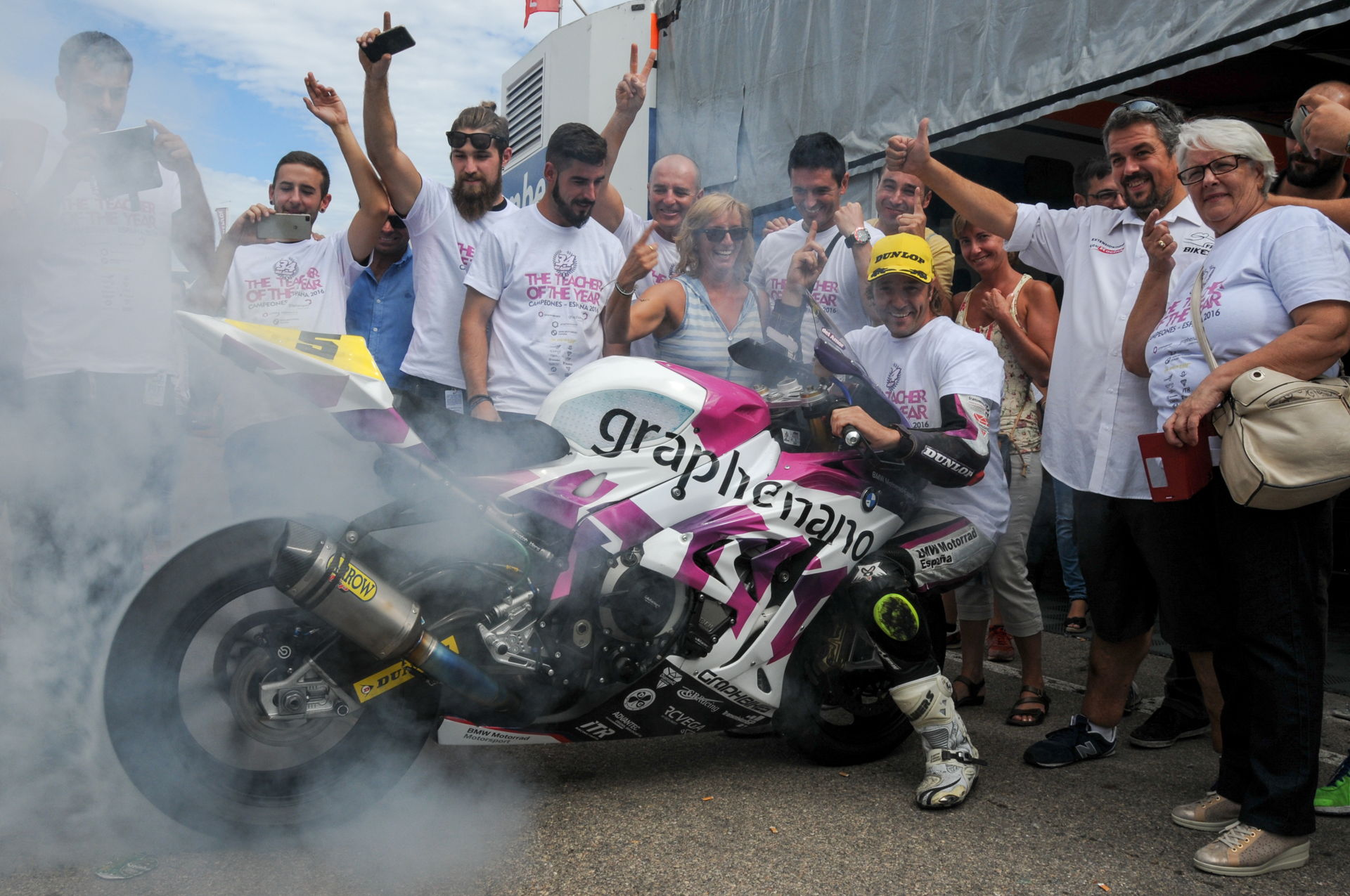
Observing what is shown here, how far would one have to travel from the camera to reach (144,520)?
8.54 feet

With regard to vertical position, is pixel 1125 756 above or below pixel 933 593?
below

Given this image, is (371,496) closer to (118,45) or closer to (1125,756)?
(118,45)

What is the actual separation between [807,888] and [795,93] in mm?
5245

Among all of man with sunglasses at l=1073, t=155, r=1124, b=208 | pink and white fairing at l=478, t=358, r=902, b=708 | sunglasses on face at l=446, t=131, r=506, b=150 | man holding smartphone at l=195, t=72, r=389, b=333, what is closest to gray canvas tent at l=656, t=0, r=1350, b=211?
man with sunglasses at l=1073, t=155, r=1124, b=208

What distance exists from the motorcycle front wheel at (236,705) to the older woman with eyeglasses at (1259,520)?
6.80 ft

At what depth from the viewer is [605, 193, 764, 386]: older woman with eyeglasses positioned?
140 inches

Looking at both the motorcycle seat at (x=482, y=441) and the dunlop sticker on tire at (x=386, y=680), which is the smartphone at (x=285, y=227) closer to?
the motorcycle seat at (x=482, y=441)

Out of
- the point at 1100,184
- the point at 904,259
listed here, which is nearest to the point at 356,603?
the point at 904,259

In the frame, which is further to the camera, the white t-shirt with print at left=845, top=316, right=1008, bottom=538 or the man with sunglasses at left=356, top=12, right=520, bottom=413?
the man with sunglasses at left=356, top=12, right=520, bottom=413

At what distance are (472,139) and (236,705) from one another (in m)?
2.28

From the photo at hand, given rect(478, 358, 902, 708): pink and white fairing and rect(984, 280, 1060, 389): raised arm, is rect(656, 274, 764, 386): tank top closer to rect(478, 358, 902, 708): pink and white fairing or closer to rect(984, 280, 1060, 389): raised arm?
rect(478, 358, 902, 708): pink and white fairing

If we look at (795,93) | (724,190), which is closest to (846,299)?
(724,190)

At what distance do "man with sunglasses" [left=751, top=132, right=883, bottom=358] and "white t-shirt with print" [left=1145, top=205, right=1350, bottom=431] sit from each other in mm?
1218

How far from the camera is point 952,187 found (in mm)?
3510
